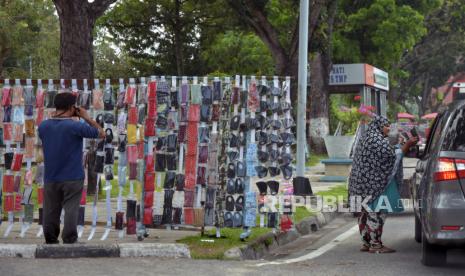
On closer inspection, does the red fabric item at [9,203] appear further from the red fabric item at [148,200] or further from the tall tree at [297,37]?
the tall tree at [297,37]

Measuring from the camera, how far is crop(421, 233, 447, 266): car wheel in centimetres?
723

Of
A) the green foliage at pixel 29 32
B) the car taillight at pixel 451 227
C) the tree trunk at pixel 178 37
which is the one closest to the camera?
the car taillight at pixel 451 227

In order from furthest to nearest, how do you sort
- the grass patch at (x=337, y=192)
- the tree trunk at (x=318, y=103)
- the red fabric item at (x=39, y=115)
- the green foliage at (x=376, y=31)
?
the green foliage at (x=376, y=31)
the tree trunk at (x=318, y=103)
the grass patch at (x=337, y=192)
the red fabric item at (x=39, y=115)

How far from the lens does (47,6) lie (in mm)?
33594

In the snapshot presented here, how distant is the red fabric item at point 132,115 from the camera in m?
8.20

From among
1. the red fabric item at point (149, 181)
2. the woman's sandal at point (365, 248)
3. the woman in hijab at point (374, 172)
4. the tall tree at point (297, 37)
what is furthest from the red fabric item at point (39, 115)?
the tall tree at point (297, 37)

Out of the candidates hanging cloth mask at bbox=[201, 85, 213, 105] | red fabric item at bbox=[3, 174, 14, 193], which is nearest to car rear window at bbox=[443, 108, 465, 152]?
hanging cloth mask at bbox=[201, 85, 213, 105]

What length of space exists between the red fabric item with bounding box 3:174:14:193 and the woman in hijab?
150 inches

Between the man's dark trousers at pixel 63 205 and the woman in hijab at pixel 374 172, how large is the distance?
3.04m

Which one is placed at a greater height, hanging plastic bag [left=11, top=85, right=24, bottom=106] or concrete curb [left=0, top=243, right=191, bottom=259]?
hanging plastic bag [left=11, top=85, right=24, bottom=106]

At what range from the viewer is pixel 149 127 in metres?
8.27

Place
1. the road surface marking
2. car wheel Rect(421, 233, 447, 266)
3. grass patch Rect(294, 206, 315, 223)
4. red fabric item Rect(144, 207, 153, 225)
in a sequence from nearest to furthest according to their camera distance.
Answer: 1. car wheel Rect(421, 233, 447, 266)
2. the road surface marking
3. red fabric item Rect(144, 207, 153, 225)
4. grass patch Rect(294, 206, 315, 223)

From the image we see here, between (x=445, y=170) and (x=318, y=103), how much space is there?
2097 cm

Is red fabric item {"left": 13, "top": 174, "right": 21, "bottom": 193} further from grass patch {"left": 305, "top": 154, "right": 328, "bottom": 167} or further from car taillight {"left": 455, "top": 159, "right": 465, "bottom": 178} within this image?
grass patch {"left": 305, "top": 154, "right": 328, "bottom": 167}
